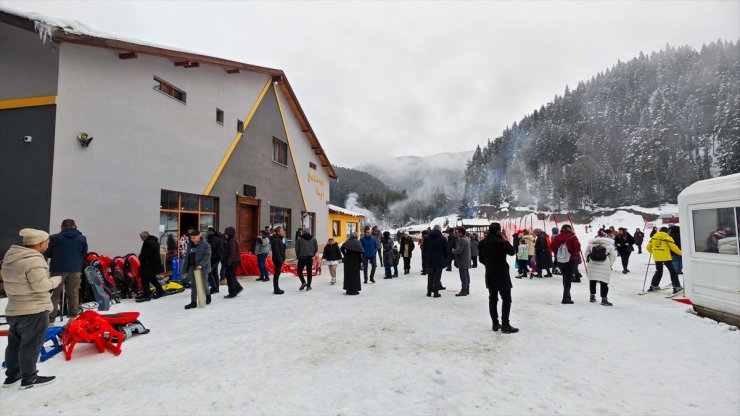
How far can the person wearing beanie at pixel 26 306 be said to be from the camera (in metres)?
3.47

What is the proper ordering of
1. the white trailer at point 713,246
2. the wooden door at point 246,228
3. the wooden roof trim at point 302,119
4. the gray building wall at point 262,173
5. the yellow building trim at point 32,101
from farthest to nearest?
the wooden roof trim at point 302,119 → the wooden door at point 246,228 → the gray building wall at point 262,173 → the yellow building trim at point 32,101 → the white trailer at point 713,246

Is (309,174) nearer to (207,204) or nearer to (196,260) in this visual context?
(207,204)

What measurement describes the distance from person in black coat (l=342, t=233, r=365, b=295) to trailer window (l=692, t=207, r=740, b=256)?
679 cm

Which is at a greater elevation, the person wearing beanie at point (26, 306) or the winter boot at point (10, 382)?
the person wearing beanie at point (26, 306)

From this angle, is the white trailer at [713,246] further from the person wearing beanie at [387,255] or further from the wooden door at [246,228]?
the wooden door at [246,228]

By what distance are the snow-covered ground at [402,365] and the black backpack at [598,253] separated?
0.99 meters

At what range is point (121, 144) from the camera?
8.56 meters

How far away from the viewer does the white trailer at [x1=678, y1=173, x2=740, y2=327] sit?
5645mm

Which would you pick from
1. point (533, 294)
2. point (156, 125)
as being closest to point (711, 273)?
point (533, 294)

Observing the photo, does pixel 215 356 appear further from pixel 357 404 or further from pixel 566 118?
pixel 566 118

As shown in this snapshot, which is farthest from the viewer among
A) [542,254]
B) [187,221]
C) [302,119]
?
[302,119]

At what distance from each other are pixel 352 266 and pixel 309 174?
41.0ft

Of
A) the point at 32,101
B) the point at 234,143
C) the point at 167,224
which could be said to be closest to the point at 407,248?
the point at 234,143

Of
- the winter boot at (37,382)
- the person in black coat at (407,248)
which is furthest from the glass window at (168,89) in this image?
the person in black coat at (407,248)
